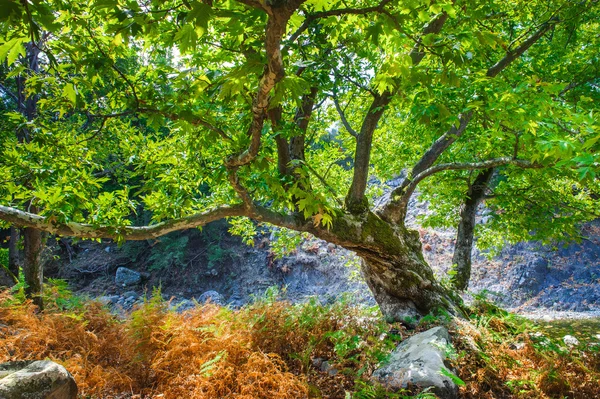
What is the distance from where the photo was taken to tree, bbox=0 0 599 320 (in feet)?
7.93

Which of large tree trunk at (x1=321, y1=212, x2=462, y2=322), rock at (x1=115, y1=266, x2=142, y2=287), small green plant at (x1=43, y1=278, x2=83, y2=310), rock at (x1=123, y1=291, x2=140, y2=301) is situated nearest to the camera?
large tree trunk at (x1=321, y1=212, x2=462, y2=322)

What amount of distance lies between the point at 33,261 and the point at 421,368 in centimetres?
670

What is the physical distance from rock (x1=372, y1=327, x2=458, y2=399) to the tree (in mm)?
1686

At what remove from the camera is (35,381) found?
2760 millimetres

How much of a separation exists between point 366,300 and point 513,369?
9.98 metres

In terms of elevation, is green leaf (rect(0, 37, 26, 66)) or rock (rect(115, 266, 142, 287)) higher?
green leaf (rect(0, 37, 26, 66))

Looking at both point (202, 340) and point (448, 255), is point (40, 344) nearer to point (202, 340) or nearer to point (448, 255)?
point (202, 340)

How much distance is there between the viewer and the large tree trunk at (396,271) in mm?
5629

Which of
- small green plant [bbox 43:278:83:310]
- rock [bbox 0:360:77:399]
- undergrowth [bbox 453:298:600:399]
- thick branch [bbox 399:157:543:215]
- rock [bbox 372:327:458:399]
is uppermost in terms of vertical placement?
thick branch [bbox 399:157:543:215]

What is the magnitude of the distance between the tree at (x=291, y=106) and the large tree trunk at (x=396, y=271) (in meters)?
0.03

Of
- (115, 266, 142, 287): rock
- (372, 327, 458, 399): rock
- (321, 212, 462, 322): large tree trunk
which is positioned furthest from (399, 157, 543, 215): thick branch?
(115, 266, 142, 287): rock

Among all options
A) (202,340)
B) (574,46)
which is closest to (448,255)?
(574,46)

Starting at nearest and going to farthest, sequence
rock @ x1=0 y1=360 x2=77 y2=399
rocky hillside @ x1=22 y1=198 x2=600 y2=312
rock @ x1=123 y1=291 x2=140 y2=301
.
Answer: rock @ x1=0 y1=360 x2=77 y2=399
rocky hillside @ x1=22 y1=198 x2=600 y2=312
rock @ x1=123 y1=291 x2=140 y2=301

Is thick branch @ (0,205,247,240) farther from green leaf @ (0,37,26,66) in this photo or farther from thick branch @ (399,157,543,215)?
thick branch @ (399,157,543,215)
